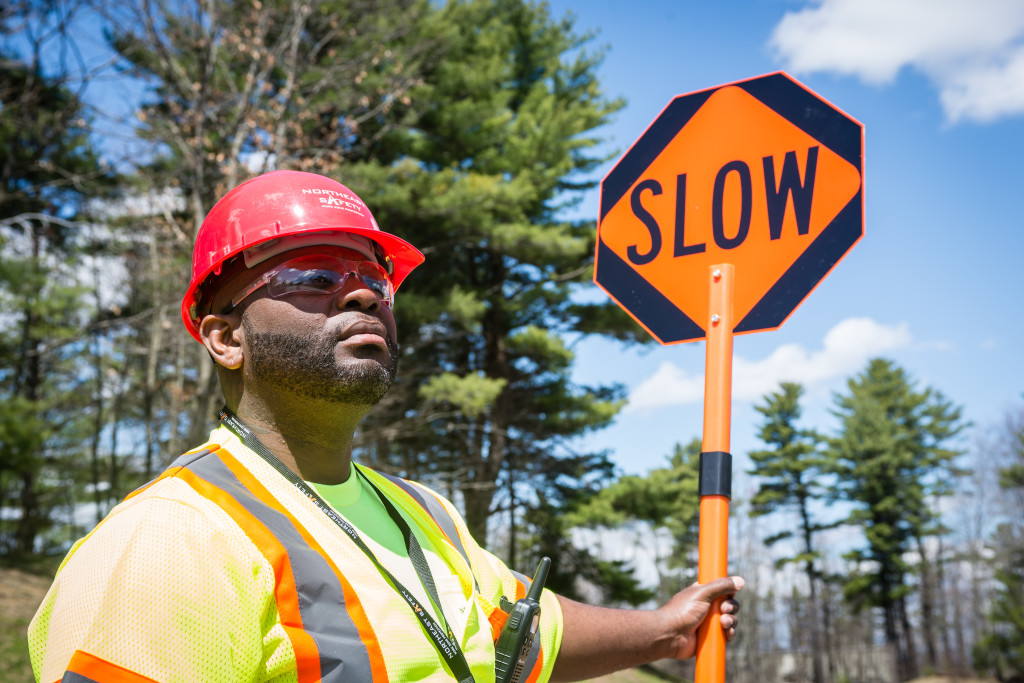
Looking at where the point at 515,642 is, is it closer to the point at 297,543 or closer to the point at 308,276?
the point at 297,543

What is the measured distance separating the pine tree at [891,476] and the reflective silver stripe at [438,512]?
142 feet

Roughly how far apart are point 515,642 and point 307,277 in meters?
1.00

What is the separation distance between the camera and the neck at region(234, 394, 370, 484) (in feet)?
5.97

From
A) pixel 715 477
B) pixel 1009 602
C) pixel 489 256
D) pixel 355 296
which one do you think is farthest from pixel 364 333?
pixel 1009 602

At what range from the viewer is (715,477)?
198 centimetres

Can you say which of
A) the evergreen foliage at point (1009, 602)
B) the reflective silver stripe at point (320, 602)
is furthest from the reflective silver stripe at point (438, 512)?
the evergreen foliage at point (1009, 602)

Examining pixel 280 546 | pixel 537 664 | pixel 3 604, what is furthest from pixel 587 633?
pixel 3 604

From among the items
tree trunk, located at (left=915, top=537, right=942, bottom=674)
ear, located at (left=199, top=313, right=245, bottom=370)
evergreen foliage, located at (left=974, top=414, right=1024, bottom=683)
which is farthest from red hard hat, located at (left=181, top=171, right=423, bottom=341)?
tree trunk, located at (left=915, top=537, right=942, bottom=674)

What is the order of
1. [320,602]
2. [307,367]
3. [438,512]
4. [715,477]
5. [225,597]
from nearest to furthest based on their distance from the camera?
[225,597] → [320,602] → [307,367] → [715,477] → [438,512]

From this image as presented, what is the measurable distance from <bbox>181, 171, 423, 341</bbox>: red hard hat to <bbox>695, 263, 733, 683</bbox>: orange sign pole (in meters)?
0.97

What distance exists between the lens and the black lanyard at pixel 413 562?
159cm

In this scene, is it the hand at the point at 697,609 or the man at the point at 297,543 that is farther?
the hand at the point at 697,609

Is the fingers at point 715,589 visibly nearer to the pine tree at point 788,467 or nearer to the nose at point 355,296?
the nose at point 355,296

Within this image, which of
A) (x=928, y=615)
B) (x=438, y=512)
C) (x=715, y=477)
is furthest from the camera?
(x=928, y=615)
